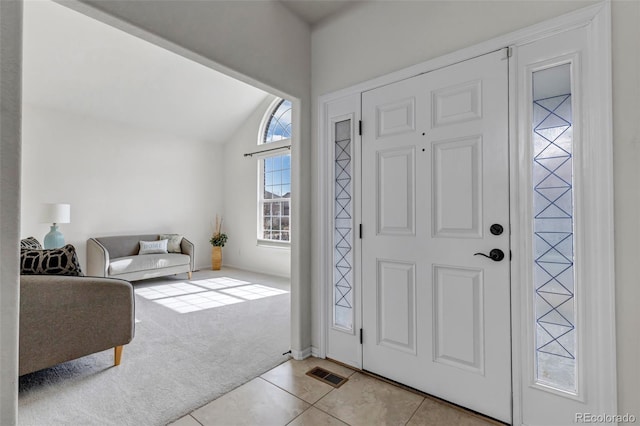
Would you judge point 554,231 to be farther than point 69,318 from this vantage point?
No

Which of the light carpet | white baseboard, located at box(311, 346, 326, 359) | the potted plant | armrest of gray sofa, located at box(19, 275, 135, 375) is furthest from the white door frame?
the potted plant

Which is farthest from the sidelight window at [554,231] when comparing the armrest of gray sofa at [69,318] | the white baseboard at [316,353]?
the armrest of gray sofa at [69,318]

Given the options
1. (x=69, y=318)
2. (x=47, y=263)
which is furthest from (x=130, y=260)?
(x=69, y=318)

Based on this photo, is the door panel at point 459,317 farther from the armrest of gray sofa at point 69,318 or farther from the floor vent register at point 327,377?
the armrest of gray sofa at point 69,318

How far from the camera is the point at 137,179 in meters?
5.59

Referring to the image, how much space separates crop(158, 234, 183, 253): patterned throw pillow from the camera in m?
5.57

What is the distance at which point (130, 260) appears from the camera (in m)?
4.71

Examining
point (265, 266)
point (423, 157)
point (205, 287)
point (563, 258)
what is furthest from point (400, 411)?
point (265, 266)

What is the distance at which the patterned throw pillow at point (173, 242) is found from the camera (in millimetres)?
5566

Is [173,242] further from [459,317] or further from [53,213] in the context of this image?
[459,317]

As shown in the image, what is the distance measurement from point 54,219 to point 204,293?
2.34 meters

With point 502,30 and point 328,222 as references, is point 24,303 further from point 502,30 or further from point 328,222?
point 502,30

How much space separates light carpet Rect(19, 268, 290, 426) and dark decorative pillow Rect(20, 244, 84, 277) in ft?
2.55

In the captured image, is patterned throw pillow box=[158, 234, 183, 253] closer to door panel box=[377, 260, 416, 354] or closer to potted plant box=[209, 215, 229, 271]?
potted plant box=[209, 215, 229, 271]
